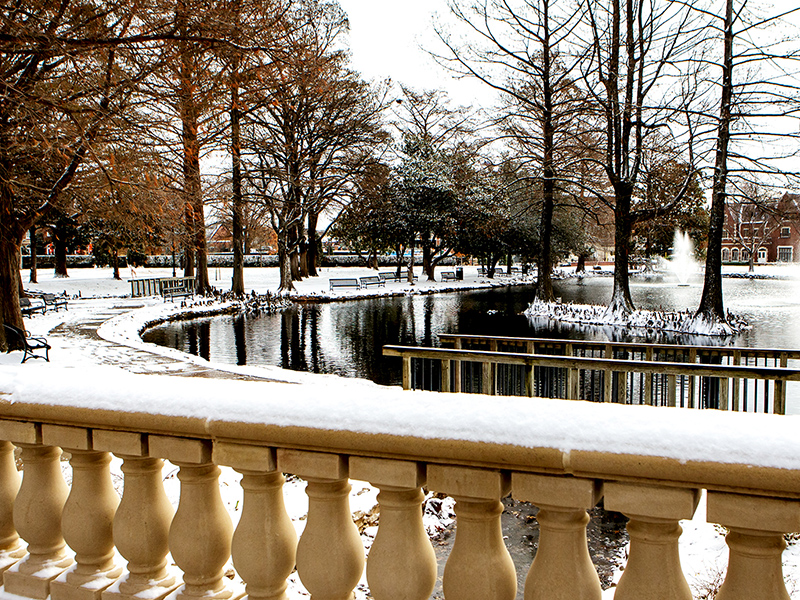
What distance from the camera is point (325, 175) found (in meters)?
37.6

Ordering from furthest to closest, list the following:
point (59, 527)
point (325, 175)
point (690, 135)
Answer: point (325, 175), point (690, 135), point (59, 527)

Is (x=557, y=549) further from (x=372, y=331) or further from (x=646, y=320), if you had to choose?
(x=646, y=320)

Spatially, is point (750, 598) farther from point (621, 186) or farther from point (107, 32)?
point (621, 186)

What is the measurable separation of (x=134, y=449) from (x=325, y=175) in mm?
36769

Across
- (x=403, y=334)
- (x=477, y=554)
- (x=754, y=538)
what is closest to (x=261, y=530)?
(x=477, y=554)

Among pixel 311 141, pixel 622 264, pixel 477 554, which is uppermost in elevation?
pixel 311 141

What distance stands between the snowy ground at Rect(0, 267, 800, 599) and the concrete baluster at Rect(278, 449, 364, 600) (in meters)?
0.80

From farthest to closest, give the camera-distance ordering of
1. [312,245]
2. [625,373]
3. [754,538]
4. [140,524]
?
[312,245], [625,373], [140,524], [754,538]

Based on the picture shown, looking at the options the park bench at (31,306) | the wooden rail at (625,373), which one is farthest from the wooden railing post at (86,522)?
the park bench at (31,306)

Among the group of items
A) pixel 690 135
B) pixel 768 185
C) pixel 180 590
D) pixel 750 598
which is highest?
A: pixel 690 135

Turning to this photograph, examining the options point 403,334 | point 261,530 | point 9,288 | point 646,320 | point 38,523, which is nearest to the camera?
point 261,530

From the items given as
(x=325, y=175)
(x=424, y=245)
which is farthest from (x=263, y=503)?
(x=424, y=245)

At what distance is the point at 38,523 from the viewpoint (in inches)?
83.6

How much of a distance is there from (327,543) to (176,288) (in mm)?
30891
